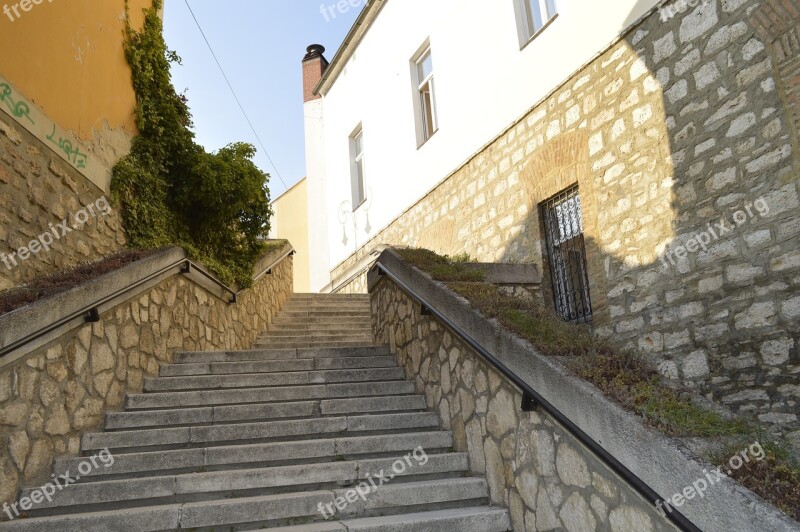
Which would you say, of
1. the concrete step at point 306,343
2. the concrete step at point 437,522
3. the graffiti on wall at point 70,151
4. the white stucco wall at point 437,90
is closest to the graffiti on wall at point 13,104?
the graffiti on wall at point 70,151

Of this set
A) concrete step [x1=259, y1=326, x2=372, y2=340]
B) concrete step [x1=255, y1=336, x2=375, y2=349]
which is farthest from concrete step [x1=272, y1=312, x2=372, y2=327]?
concrete step [x1=255, y1=336, x2=375, y2=349]

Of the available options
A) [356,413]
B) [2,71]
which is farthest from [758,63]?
[2,71]

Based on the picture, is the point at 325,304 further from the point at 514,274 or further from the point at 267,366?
the point at 267,366

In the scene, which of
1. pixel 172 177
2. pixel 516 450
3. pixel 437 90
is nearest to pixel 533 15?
pixel 437 90

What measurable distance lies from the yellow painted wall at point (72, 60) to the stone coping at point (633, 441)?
386cm

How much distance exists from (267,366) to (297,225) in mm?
16366

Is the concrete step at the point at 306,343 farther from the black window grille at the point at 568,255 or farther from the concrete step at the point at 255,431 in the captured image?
the concrete step at the point at 255,431

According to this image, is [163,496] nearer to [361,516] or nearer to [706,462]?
[361,516]

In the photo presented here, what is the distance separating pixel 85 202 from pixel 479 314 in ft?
12.3

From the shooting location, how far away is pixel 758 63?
4.58 m

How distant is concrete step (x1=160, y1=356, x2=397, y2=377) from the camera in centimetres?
Result: 533

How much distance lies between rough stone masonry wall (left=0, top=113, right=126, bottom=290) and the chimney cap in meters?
13.0

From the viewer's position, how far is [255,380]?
5.07m

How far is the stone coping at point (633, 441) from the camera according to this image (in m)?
1.93
